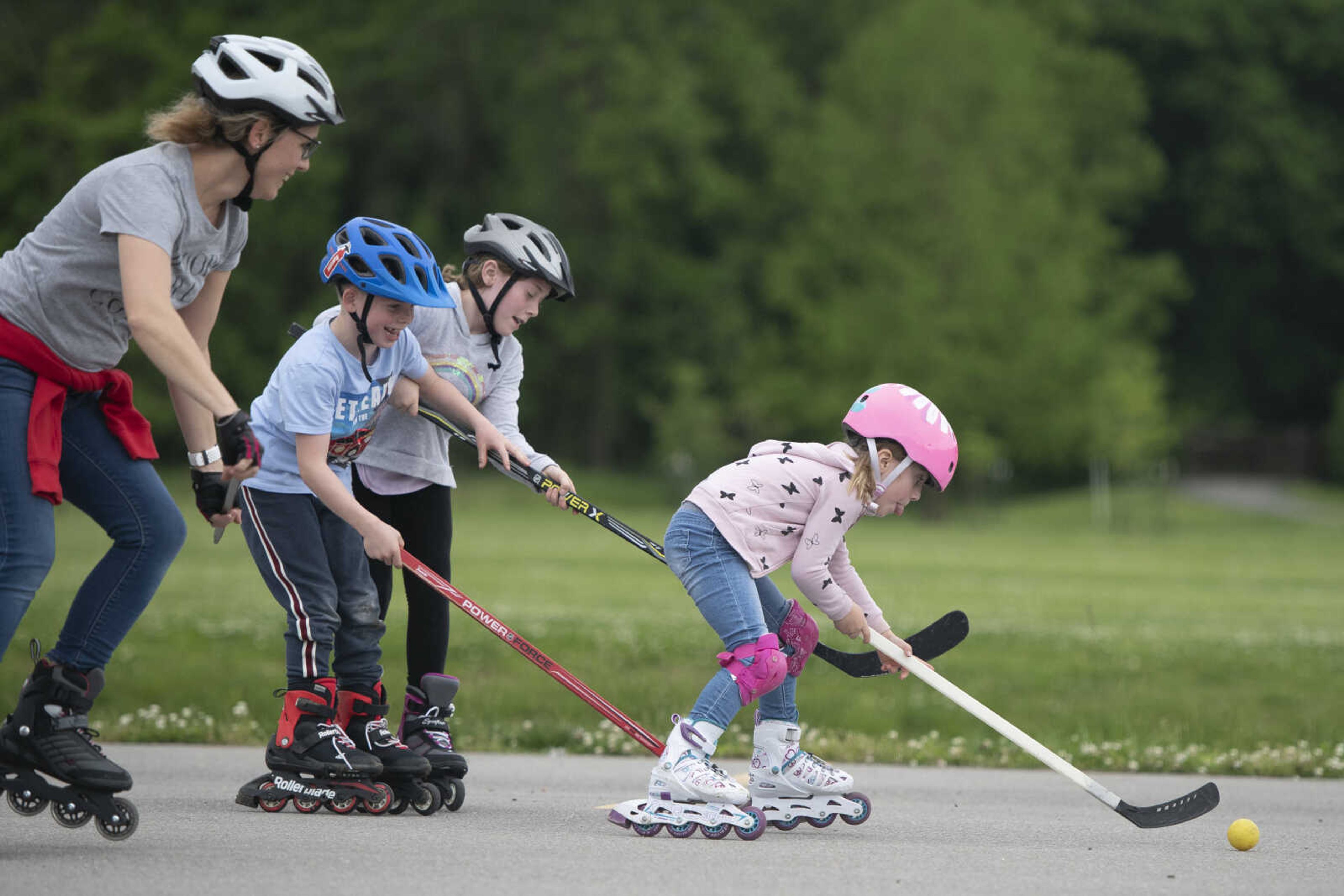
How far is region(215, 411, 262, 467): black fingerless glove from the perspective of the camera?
437 centimetres

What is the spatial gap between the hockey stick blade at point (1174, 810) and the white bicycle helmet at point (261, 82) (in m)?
3.23

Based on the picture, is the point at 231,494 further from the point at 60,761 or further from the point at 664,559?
the point at 664,559

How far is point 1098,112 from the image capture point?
154 feet

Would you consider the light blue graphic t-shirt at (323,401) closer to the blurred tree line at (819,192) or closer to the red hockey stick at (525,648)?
the red hockey stick at (525,648)

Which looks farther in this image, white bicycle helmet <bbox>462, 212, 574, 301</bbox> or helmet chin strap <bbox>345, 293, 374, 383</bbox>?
white bicycle helmet <bbox>462, 212, 574, 301</bbox>

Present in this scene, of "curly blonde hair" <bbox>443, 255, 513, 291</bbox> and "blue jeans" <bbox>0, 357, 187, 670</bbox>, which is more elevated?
"curly blonde hair" <bbox>443, 255, 513, 291</bbox>

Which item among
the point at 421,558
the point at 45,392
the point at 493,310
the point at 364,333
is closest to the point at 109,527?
the point at 45,392

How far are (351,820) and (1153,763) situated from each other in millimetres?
3729

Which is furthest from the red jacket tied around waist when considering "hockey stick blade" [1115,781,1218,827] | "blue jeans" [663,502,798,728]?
"hockey stick blade" [1115,781,1218,827]

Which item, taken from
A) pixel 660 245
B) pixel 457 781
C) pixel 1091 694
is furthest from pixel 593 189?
pixel 457 781

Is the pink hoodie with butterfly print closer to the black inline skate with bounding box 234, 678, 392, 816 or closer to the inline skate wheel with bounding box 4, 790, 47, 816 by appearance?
the black inline skate with bounding box 234, 678, 392, 816

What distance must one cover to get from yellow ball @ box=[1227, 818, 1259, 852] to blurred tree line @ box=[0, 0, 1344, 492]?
104 ft

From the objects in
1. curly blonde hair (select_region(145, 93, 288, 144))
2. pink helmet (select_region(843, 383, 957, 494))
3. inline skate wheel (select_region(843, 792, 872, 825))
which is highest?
curly blonde hair (select_region(145, 93, 288, 144))

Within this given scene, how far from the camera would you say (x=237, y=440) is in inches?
172
